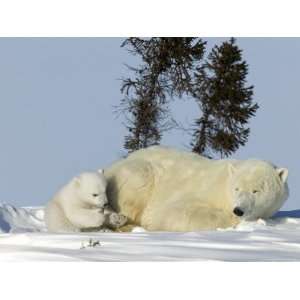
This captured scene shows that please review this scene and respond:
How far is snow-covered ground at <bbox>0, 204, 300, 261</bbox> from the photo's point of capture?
5.75 meters

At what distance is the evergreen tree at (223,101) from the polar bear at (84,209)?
5.36 m

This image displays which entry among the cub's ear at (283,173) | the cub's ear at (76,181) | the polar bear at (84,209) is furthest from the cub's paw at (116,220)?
the cub's ear at (283,173)

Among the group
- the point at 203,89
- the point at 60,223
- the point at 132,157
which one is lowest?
the point at 60,223

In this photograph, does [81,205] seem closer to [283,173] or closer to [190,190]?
[190,190]

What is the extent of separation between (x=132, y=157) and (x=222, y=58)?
556 cm

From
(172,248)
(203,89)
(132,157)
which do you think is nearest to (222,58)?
(203,89)

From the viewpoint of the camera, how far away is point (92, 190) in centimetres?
816

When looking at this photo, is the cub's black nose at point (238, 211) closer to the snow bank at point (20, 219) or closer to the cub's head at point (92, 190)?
the cub's head at point (92, 190)

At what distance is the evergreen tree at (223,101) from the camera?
13.7 metres

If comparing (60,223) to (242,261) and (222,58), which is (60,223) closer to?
(242,261)

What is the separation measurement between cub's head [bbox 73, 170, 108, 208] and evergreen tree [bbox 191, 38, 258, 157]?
5.50 metres

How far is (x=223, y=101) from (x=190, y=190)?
5735 mm

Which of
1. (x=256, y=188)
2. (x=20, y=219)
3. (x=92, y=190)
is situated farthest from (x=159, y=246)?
(x=20, y=219)
